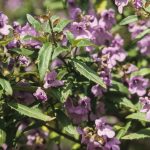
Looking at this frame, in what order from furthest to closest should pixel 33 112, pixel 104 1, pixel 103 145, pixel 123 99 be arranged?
pixel 104 1 < pixel 123 99 < pixel 103 145 < pixel 33 112

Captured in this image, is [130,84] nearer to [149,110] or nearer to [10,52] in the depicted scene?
[149,110]

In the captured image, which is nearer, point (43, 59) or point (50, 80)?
point (43, 59)

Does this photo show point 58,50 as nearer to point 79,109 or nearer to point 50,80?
point 50,80

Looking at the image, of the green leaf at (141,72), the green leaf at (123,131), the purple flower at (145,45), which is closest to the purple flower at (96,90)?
the green leaf at (123,131)

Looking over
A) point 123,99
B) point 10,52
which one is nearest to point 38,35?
point 10,52

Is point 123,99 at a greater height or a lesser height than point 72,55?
lesser

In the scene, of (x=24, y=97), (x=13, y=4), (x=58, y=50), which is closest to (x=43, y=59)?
(x=58, y=50)

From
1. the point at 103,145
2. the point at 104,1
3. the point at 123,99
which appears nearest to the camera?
the point at 103,145
